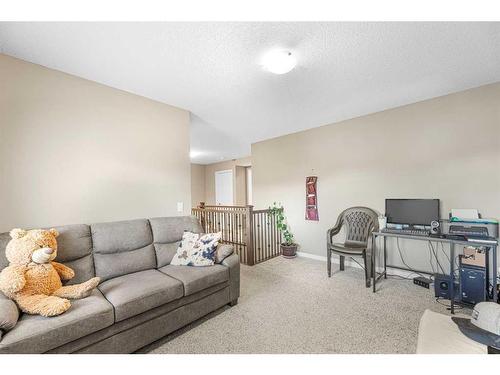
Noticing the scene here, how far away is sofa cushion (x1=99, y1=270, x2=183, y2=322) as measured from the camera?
4.86 feet

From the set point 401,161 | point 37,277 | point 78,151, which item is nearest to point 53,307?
point 37,277

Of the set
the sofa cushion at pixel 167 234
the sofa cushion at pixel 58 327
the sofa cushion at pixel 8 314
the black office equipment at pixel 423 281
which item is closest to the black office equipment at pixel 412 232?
the black office equipment at pixel 423 281

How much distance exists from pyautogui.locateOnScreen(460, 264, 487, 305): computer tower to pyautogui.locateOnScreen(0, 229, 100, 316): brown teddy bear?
3.37m

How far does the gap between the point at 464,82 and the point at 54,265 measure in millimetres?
4375

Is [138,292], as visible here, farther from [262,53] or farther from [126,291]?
[262,53]

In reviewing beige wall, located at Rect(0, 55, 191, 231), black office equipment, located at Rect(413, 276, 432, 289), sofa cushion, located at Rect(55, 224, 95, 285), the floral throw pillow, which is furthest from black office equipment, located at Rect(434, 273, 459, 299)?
sofa cushion, located at Rect(55, 224, 95, 285)

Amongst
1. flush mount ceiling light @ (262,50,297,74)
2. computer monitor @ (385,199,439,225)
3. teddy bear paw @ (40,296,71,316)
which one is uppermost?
flush mount ceiling light @ (262,50,297,74)

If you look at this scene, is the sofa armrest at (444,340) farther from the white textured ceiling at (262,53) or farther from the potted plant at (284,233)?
the potted plant at (284,233)

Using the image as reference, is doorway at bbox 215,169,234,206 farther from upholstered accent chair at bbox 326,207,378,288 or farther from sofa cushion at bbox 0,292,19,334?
sofa cushion at bbox 0,292,19,334

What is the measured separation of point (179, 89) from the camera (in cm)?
244

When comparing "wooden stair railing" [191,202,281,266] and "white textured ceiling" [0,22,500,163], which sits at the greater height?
"white textured ceiling" [0,22,500,163]

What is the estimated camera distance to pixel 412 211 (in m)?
2.77

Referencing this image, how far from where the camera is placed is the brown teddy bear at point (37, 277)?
1308 millimetres

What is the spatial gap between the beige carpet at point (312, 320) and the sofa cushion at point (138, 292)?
368mm
